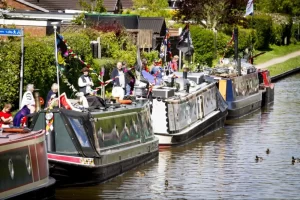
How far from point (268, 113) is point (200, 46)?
1694cm

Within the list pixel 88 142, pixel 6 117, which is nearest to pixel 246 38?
pixel 88 142

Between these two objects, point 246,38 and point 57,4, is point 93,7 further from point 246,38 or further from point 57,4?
point 246,38

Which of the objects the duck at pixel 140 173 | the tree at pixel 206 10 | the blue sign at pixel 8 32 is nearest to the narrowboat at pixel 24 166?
the blue sign at pixel 8 32

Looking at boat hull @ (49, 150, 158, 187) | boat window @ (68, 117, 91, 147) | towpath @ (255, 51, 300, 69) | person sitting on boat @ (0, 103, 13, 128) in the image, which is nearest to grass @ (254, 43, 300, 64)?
towpath @ (255, 51, 300, 69)

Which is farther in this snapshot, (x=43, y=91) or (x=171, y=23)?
(x=171, y=23)

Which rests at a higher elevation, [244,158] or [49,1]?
[49,1]

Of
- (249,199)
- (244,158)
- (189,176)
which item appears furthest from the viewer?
(244,158)

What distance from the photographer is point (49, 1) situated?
64812 mm

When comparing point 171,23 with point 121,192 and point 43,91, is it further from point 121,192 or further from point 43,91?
point 121,192

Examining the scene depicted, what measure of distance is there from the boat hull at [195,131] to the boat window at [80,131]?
6615mm

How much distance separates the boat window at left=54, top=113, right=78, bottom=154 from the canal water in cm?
89

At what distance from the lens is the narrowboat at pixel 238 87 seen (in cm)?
3628

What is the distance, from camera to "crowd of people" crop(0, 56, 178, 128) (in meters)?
21.1

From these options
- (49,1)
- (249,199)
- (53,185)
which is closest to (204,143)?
(249,199)
